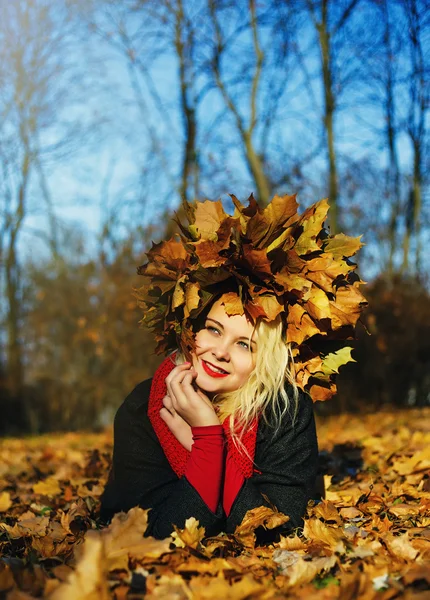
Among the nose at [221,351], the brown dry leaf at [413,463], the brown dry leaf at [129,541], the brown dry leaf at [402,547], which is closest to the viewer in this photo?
the brown dry leaf at [129,541]

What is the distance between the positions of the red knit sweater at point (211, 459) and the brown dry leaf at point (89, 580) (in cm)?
84

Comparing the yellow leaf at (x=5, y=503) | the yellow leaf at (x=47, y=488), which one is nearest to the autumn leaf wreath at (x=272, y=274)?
the yellow leaf at (x=5, y=503)

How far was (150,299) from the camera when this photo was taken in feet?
9.56

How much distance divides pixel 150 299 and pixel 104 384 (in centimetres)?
940

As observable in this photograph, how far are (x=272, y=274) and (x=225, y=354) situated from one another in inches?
16.3

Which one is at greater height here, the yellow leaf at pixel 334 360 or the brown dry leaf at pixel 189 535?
the yellow leaf at pixel 334 360

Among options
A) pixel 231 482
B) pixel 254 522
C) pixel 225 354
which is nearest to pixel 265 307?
pixel 225 354

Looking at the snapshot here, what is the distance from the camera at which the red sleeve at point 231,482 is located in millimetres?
2604

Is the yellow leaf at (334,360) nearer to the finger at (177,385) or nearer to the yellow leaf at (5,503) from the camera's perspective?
the finger at (177,385)

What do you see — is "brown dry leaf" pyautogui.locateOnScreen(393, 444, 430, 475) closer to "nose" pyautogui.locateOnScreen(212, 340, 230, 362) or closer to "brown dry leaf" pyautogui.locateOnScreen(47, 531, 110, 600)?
"nose" pyautogui.locateOnScreen(212, 340, 230, 362)

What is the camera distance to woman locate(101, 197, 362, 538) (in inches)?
102

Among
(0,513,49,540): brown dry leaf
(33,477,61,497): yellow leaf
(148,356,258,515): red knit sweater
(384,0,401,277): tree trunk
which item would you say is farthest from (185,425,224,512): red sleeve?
(384,0,401,277): tree trunk

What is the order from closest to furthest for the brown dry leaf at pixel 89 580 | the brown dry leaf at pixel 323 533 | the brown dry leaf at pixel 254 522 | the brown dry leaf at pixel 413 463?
1. the brown dry leaf at pixel 89 580
2. the brown dry leaf at pixel 323 533
3. the brown dry leaf at pixel 254 522
4. the brown dry leaf at pixel 413 463

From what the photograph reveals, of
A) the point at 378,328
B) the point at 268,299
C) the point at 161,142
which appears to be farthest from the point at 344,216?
the point at 268,299
